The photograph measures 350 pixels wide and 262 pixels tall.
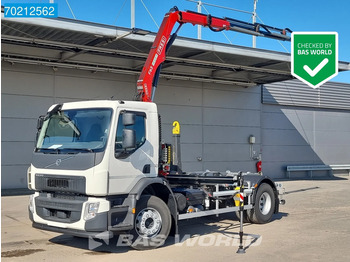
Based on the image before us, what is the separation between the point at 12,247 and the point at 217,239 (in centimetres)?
386

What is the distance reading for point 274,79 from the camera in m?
20.8

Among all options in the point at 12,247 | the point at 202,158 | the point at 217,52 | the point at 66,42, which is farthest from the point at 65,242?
the point at 202,158

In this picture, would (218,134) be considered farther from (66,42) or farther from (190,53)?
(66,42)

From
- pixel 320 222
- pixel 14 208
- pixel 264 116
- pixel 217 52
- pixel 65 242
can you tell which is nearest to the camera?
pixel 65 242

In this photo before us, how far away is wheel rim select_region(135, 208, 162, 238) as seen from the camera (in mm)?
7544

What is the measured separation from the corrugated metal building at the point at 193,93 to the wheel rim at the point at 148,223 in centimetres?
696

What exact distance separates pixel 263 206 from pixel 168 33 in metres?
4.74

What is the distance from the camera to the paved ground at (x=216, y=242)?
23.4ft

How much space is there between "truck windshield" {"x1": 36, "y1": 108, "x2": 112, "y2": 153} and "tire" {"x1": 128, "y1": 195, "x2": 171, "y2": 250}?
1340 millimetres

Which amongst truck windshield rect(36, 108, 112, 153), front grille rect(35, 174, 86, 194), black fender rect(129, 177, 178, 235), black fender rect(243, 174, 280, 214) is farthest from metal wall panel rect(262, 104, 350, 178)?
front grille rect(35, 174, 86, 194)

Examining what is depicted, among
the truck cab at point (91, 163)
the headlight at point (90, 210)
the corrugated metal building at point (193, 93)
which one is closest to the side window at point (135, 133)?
the truck cab at point (91, 163)

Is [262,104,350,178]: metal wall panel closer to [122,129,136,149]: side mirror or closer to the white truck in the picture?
the white truck

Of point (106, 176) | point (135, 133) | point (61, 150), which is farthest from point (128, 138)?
point (61, 150)

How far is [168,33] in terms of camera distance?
10.2 metres
